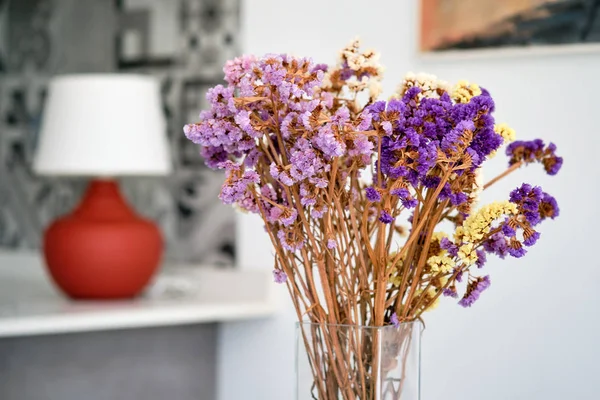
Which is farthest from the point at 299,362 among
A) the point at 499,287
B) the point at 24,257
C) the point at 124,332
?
the point at 24,257

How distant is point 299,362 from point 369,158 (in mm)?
236

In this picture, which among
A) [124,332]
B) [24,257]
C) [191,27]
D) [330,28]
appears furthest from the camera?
[24,257]

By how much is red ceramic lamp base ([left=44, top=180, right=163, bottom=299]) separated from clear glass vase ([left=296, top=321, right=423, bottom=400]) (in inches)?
63.5

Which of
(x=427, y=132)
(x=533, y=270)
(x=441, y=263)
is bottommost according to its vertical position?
(x=533, y=270)

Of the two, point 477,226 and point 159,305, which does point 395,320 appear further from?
point 159,305

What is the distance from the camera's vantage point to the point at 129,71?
311 centimetres

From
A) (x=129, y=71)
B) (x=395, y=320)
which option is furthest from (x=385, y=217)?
(x=129, y=71)

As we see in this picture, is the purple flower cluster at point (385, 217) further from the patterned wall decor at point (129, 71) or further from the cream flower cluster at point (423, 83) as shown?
the patterned wall decor at point (129, 71)

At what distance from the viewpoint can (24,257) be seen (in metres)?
3.50

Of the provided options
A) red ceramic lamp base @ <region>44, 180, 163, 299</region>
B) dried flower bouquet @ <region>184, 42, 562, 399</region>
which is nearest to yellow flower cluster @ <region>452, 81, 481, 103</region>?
dried flower bouquet @ <region>184, 42, 562, 399</region>

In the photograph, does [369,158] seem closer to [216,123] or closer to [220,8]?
[216,123]

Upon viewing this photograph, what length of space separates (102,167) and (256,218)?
1.42 feet

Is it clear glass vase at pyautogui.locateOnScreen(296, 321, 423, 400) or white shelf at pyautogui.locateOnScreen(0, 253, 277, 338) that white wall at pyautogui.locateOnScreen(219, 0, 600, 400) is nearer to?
white shelf at pyautogui.locateOnScreen(0, 253, 277, 338)

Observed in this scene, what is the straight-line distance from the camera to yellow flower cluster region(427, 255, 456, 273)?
3.38ft
